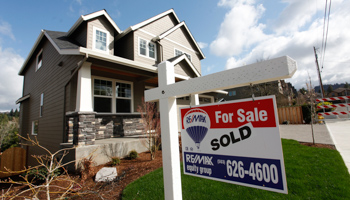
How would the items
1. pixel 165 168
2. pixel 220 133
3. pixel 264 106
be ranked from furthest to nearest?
pixel 165 168 → pixel 220 133 → pixel 264 106

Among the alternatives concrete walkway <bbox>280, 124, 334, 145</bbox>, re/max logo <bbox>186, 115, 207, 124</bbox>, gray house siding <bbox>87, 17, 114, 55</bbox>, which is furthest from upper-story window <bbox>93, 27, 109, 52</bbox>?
concrete walkway <bbox>280, 124, 334, 145</bbox>

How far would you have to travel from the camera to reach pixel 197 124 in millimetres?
1746

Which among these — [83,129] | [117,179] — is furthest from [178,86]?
[83,129]

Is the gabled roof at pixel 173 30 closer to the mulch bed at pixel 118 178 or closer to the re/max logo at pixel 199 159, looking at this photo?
the mulch bed at pixel 118 178

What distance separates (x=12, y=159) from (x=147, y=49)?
8.90 metres

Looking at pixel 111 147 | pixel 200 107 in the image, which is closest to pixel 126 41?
pixel 111 147

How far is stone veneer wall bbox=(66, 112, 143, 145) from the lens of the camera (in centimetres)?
504

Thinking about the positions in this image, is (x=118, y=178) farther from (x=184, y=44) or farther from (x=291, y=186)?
(x=184, y=44)

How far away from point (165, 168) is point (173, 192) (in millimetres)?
261

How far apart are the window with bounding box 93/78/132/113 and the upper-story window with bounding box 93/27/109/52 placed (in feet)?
7.23

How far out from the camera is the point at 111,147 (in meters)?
5.34

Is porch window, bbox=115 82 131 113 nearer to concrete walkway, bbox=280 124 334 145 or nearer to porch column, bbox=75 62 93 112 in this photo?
porch column, bbox=75 62 93 112

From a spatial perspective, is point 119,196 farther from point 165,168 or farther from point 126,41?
point 126,41

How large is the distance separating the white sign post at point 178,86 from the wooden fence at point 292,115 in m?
16.3
